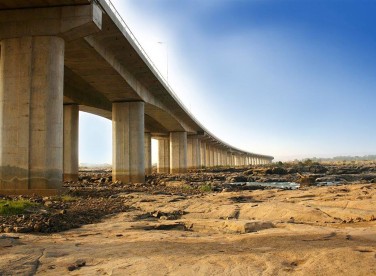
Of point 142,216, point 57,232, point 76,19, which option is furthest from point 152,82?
point 57,232

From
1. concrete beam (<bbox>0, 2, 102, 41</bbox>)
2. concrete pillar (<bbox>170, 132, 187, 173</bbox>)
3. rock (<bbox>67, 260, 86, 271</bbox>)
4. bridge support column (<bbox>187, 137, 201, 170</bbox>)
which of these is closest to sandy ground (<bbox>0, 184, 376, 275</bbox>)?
rock (<bbox>67, 260, 86, 271</bbox>)

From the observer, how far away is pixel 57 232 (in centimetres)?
809

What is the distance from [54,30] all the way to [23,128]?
4458 mm

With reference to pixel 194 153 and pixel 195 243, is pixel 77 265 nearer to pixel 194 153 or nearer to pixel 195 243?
pixel 195 243

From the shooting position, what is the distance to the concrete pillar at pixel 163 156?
7112cm

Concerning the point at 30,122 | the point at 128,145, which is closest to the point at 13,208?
the point at 30,122

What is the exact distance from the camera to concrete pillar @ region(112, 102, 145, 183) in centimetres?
3066

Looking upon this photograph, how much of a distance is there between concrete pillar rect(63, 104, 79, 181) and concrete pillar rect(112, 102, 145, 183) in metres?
4.42

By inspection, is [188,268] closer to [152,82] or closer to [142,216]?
[142,216]

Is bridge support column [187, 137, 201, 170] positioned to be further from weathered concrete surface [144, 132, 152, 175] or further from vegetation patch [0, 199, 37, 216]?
vegetation patch [0, 199, 37, 216]

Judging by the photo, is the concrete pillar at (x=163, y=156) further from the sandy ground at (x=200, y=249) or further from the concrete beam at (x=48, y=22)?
the sandy ground at (x=200, y=249)

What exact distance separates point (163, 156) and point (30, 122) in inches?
2383

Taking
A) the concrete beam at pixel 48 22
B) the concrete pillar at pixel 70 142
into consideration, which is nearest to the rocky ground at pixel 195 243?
the concrete beam at pixel 48 22

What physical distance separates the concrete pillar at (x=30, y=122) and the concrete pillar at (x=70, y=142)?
16.8 m
